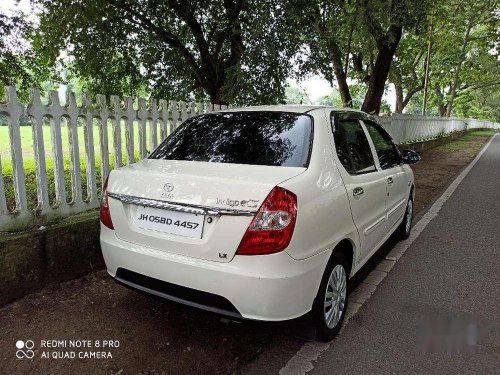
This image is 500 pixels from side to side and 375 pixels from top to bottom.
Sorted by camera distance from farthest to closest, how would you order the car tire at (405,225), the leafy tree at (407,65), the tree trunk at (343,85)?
the leafy tree at (407,65) < the tree trunk at (343,85) < the car tire at (405,225)

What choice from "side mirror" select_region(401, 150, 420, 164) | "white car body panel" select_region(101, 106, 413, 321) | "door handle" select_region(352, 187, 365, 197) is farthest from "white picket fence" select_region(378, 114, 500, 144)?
"white car body panel" select_region(101, 106, 413, 321)

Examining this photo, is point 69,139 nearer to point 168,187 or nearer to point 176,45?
point 168,187

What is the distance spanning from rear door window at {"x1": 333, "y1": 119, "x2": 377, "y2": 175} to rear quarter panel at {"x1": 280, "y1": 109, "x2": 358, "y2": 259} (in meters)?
0.17

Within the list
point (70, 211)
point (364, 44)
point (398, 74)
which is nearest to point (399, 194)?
point (70, 211)

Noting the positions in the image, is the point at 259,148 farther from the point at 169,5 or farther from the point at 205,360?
the point at 169,5

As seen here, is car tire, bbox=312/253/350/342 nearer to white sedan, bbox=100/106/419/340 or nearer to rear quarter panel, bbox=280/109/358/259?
white sedan, bbox=100/106/419/340

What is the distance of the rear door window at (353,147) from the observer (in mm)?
3094

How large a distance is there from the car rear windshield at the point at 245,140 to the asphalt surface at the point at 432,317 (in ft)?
4.56

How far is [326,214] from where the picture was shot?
2.59 m

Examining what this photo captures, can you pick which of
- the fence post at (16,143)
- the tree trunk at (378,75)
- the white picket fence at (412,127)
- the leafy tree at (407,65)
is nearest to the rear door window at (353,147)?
the fence post at (16,143)

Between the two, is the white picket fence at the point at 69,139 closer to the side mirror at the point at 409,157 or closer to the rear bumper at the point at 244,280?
the rear bumper at the point at 244,280

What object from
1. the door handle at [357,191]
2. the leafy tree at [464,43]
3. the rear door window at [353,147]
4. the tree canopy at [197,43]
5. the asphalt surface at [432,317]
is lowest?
the asphalt surface at [432,317]

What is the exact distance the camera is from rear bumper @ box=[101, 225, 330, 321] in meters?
2.26

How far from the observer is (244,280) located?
2262 mm
